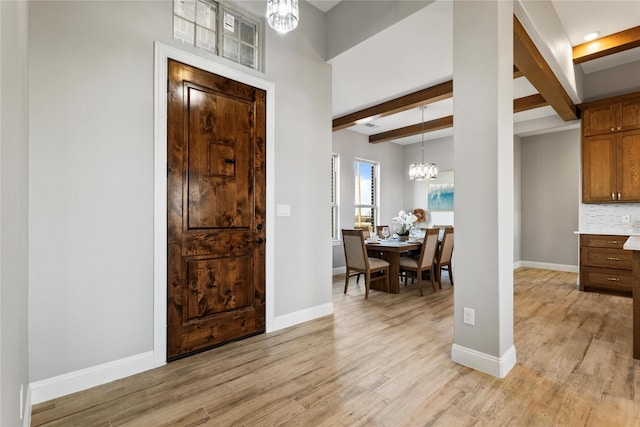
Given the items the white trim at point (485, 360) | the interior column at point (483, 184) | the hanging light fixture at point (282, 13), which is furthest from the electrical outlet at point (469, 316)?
the hanging light fixture at point (282, 13)

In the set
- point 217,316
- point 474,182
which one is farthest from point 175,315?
point 474,182

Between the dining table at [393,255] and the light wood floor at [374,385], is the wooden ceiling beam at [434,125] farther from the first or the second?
the light wood floor at [374,385]

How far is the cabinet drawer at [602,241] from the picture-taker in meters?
4.32

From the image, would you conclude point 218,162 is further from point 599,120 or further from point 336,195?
point 599,120

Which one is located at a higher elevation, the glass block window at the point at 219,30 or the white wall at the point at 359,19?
the white wall at the point at 359,19

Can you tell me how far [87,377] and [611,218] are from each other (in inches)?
256

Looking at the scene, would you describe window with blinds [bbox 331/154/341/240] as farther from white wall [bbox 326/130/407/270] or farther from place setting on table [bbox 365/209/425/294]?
place setting on table [bbox 365/209/425/294]

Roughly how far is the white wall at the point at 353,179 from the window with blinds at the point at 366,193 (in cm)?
15

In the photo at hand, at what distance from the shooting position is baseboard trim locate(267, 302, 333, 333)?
3085 millimetres

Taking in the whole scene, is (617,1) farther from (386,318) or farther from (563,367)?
(386,318)

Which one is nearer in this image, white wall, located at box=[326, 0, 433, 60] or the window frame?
white wall, located at box=[326, 0, 433, 60]

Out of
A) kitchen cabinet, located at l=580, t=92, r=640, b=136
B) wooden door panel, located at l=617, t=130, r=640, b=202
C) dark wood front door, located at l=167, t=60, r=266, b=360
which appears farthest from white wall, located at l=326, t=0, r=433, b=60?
wooden door panel, located at l=617, t=130, r=640, b=202

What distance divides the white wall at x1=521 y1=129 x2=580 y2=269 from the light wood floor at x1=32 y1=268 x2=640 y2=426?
3558 millimetres

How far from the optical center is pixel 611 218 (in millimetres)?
4617
